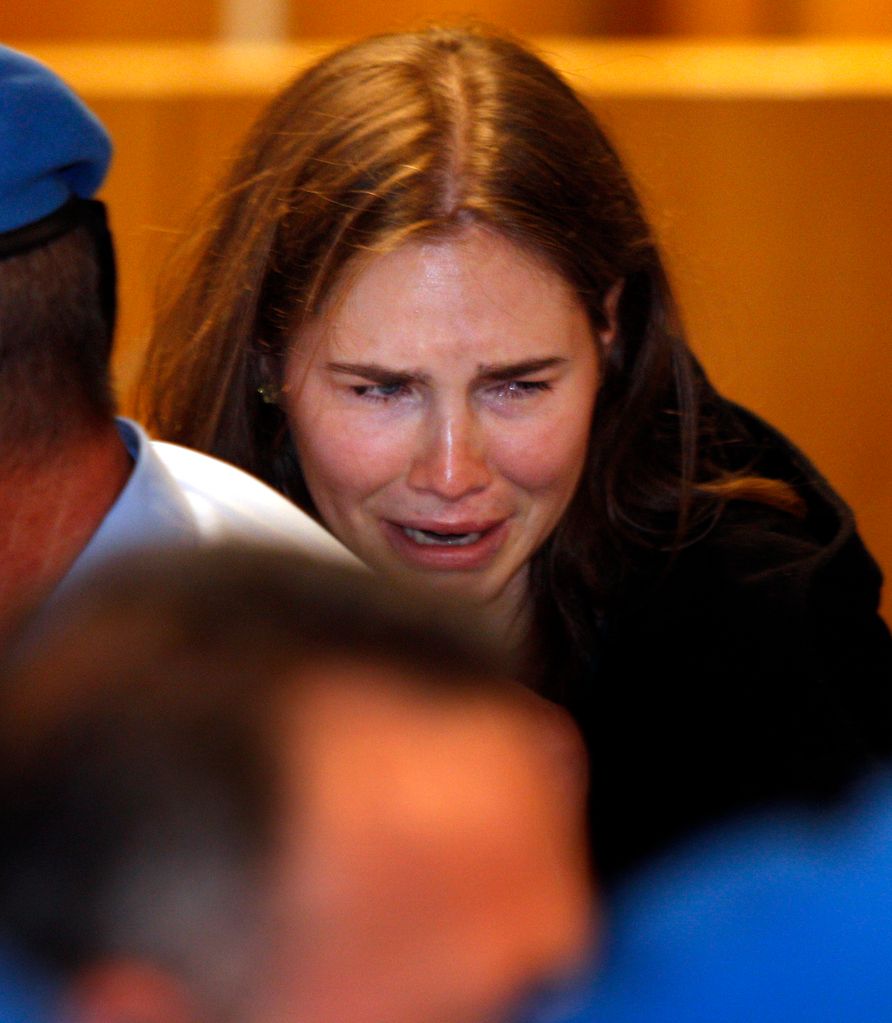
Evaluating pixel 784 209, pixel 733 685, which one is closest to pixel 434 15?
pixel 784 209

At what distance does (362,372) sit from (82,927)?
0.98 metres

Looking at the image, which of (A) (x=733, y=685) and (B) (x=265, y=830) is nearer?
(B) (x=265, y=830)

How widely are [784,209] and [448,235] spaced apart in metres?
1.06

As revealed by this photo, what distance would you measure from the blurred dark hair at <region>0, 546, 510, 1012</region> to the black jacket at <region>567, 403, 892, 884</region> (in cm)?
85

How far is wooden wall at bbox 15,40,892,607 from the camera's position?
2.22m

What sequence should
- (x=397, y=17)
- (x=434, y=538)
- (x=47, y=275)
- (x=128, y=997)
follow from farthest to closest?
1. (x=397, y=17)
2. (x=434, y=538)
3. (x=47, y=275)
4. (x=128, y=997)

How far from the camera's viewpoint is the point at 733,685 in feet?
4.33

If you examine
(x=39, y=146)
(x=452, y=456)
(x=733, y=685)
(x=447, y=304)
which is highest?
(x=39, y=146)

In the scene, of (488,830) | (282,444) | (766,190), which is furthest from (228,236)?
(488,830)

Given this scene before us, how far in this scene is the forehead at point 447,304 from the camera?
129 cm

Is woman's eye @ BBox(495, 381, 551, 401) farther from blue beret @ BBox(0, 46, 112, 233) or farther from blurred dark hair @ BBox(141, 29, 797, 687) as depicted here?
blue beret @ BBox(0, 46, 112, 233)

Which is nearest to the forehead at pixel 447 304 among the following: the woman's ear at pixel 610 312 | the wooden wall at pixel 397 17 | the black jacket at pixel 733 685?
the woman's ear at pixel 610 312

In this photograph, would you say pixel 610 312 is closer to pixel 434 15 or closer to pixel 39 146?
pixel 39 146

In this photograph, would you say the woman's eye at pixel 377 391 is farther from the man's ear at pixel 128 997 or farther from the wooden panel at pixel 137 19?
the wooden panel at pixel 137 19
